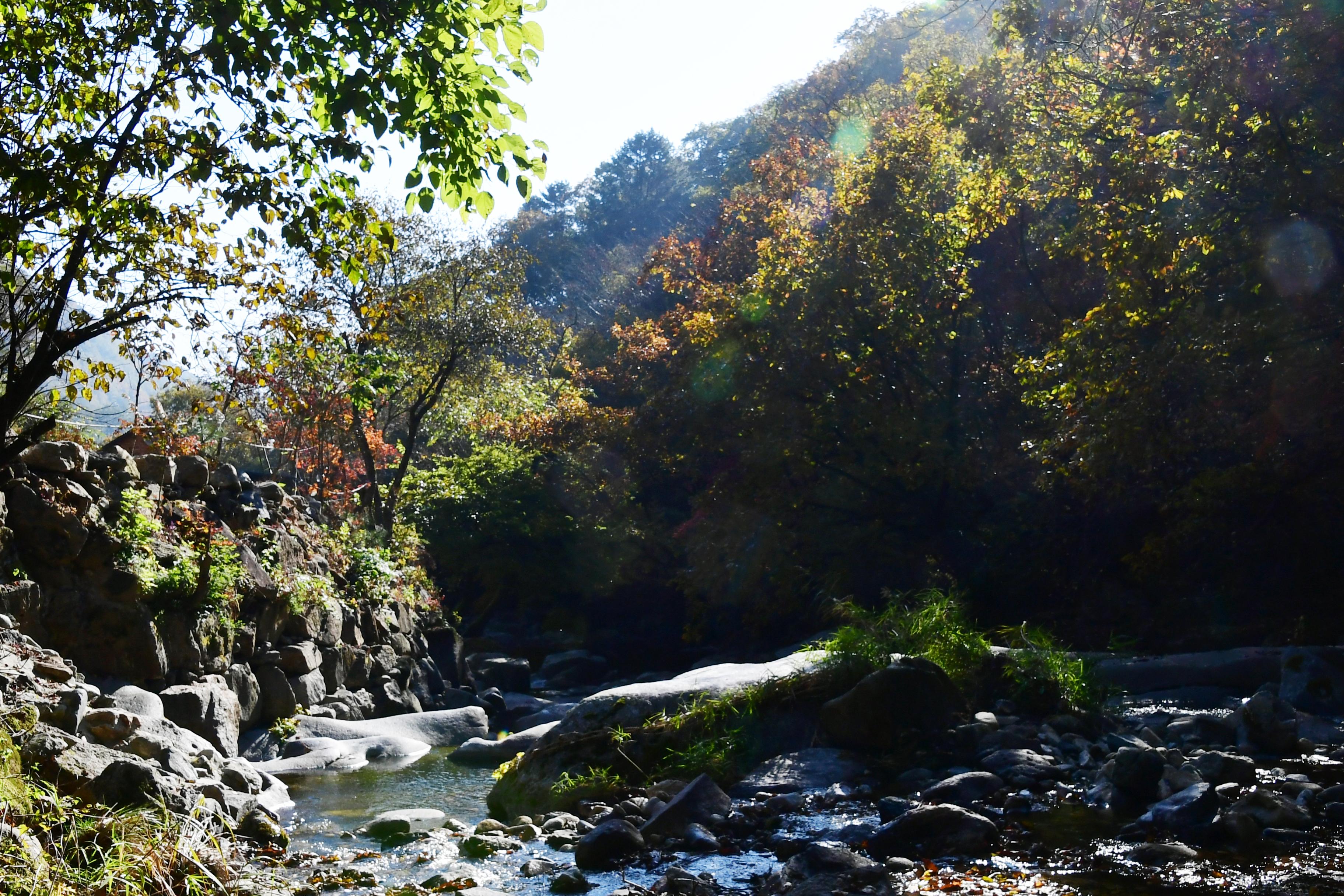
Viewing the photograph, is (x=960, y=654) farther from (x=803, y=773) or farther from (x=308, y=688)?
(x=308, y=688)

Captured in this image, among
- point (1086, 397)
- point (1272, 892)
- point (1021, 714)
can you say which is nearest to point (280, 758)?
point (1021, 714)

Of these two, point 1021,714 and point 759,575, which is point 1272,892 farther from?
point 759,575

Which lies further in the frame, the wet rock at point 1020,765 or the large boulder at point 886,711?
the large boulder at point 886,711

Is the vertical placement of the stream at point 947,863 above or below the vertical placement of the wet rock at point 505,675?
above

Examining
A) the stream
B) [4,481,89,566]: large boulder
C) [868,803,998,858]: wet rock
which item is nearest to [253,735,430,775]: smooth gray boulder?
the stream

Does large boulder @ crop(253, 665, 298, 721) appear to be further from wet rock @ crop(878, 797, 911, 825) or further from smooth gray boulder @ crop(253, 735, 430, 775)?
wet rock @ crop(878, 797, 911, 825)

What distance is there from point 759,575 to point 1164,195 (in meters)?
11.3

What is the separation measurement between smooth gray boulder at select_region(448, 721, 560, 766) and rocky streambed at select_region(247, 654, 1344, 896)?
43.1 inches

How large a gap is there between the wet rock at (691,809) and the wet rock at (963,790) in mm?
1406

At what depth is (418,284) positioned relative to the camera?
20500 millimetres

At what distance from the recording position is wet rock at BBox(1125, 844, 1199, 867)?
5559 millimetres

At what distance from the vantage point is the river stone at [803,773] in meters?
7.93

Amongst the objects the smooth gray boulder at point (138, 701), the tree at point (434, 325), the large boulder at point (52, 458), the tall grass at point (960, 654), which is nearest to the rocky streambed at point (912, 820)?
the tall grass at point (960, 654)

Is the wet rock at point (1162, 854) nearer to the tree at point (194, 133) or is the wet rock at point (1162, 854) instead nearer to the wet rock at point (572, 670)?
the tree at point (194, 133)
